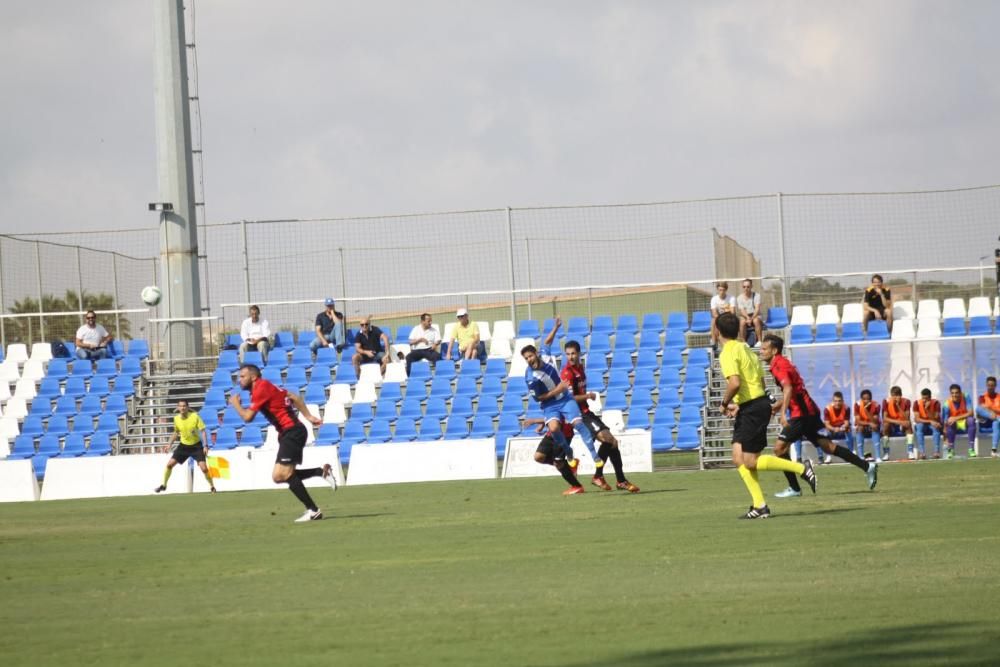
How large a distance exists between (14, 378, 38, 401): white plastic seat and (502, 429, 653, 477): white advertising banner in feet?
44.4

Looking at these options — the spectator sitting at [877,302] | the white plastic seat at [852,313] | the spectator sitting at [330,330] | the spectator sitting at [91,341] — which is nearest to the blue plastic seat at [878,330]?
the spectator sitting at [877,302]

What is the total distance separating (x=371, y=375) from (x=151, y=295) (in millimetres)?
7139

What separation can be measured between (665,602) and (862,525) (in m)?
4.39

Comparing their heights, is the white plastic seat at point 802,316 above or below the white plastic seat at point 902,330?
above

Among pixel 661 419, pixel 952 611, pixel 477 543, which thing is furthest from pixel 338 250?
pixel 952 611

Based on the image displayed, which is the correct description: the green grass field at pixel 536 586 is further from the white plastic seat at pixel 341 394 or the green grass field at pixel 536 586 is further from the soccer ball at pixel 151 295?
the soccer ball at pixel 151 295

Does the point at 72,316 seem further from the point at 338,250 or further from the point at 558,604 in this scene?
the point at 558,604

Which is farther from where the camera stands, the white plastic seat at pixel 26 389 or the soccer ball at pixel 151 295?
the soccer ball at pixel 151 295

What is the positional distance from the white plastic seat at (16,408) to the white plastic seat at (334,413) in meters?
8.00

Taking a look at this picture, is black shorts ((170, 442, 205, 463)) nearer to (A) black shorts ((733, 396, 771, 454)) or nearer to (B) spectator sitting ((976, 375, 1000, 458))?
(A) black shorts ((733, 396, 771, 454))

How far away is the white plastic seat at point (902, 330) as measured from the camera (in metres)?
28.5

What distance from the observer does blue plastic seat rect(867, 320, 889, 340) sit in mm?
28734

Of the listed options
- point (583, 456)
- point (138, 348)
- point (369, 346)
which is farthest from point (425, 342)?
point (138, 348)

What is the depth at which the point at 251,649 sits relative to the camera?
762 centimetres
